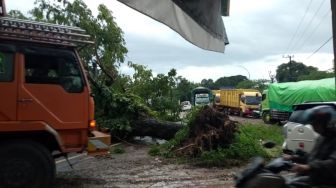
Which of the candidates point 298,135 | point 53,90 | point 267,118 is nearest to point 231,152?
point 298,135

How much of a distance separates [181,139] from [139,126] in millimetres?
2806

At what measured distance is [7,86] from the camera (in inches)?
350

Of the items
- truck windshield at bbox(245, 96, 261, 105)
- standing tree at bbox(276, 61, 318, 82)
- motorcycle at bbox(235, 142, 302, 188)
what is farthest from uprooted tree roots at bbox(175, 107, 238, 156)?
standing tree at bbox(276, 61, 318, 82)

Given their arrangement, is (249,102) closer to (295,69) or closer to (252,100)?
(252,100)

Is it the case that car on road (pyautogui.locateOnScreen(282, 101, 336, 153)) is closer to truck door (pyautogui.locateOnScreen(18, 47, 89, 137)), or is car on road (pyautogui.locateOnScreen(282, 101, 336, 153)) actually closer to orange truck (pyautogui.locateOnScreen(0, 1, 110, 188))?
orange truck (pyautogui.locateOnScreen(0, 1, 110, 188))

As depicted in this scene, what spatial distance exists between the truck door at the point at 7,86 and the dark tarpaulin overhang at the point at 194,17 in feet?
20.1

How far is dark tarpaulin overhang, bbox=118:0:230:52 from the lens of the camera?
9.67ft

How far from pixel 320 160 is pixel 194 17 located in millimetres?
1879

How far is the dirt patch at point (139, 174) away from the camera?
10.6 m

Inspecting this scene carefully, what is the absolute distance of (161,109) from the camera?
21.3 m

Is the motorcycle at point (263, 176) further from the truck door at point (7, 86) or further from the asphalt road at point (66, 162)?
the asphalt road at point (66, 162)

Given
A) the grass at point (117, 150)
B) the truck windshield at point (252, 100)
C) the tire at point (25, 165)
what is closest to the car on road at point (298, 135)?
the grass at point (117, 150)

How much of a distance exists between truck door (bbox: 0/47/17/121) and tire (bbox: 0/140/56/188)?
537 millimetres

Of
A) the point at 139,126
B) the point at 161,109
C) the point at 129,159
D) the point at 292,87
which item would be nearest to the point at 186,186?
the point at 129,159
